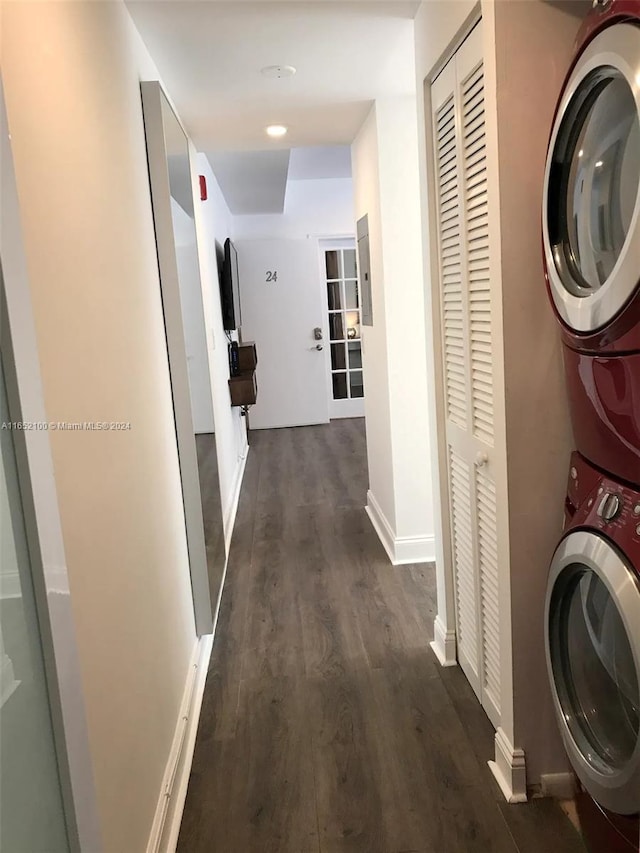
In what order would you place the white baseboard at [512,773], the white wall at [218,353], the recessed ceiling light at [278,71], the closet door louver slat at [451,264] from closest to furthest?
the white baseboard at [512,773], the closet door louver slat at [451,264], the recessed ceiling light at [278,71], the white wall at [218,353]

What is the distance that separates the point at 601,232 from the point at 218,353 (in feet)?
10.7

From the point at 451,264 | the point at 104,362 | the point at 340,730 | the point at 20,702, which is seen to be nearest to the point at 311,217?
the point at 451,264

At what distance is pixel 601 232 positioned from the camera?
125cm

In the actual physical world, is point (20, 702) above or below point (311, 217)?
below

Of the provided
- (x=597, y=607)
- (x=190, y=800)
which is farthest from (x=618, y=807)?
(x=190, y=800)

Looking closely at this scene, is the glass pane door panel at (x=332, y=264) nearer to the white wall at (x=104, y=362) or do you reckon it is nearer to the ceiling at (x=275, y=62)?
the ceiling at (x=275, y=62)

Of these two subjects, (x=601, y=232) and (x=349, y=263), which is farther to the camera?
(x=349, y=263)

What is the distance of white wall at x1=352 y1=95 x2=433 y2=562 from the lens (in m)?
3.10

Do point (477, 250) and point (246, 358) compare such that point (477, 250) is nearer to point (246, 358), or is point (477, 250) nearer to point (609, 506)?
point (609, 506)

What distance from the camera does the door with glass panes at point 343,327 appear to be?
7023 millimetres

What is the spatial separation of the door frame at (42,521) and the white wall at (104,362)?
83mm

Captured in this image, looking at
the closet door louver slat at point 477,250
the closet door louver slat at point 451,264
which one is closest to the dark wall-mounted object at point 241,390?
the closet door louver slat at point 451,264

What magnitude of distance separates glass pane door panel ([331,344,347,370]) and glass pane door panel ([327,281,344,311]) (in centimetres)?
41

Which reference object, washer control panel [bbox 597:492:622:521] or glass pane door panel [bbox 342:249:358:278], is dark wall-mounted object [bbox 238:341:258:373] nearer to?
glass pane door panel [bbox 342:249:358:278]
